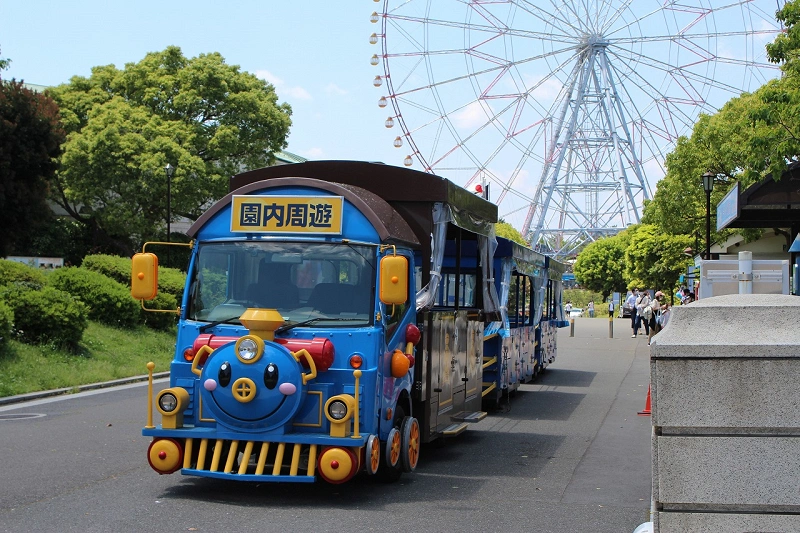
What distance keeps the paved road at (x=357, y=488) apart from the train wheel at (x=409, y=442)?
21 centimetres

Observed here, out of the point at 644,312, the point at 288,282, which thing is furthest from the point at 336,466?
the point at 644,312

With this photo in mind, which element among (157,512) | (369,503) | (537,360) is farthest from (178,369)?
(537,360)

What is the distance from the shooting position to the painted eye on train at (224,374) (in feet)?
27.5

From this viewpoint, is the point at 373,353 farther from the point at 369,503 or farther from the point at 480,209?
the point at 480,209

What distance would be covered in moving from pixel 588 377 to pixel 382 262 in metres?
16.0

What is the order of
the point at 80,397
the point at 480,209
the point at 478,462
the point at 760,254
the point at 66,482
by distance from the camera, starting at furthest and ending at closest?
1. the point at 760,254
2. the point at 80,397
3. the point at 480,209
4. the point at 478,462
5. the point at 66,482

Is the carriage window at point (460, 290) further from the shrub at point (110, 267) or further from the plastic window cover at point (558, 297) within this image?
the shrub at point (110, 267)

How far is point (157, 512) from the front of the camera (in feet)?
26.4

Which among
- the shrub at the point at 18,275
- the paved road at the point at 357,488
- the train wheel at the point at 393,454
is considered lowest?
the paved road at the point at 357,488

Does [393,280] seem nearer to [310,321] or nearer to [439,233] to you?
[310,321]

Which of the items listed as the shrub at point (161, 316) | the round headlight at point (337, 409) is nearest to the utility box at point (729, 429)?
the round headlight at point (337, 409)

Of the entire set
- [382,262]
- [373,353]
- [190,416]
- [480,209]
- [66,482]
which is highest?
[480,209]

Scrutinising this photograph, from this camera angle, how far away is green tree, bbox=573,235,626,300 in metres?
103

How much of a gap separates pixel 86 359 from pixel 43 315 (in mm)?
1447
